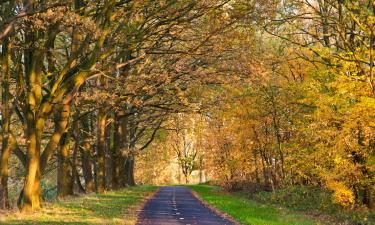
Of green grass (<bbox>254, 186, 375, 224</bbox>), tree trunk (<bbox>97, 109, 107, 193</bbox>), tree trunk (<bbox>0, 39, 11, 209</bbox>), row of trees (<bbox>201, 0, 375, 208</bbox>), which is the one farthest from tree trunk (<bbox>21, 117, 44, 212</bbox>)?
tree trunk (<bbox>97, 109, 107, 193</bbox>)

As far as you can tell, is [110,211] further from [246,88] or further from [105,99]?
[246,88]

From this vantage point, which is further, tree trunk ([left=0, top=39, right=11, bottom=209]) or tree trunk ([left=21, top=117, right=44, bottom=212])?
tree trunk ([left=0, top=39, right=11, bottom=209])

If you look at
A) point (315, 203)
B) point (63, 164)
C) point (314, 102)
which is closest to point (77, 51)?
point (63, 164)

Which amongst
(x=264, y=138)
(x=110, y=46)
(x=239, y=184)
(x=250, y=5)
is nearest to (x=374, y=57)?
(x=250, y=5)

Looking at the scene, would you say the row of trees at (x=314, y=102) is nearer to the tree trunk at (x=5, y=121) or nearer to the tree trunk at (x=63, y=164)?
the tree trunk at (x=63, y=164)

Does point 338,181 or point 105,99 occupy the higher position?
point 105,99

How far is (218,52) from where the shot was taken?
21.3m

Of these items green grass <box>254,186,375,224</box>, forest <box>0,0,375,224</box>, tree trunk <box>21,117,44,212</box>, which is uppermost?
forest <box>0,0,375,224</box>

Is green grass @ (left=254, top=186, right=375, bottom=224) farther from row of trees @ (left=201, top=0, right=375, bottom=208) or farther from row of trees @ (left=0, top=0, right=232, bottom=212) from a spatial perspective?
row of trees @ (left=0, top=0, right=232, bottom=212)

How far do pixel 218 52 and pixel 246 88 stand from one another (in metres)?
5.84

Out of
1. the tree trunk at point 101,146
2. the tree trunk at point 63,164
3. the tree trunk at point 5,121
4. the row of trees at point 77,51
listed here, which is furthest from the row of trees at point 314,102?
the tree trunk at point 5,121

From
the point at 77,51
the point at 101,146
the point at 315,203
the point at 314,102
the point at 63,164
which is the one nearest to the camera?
the point at 77,51

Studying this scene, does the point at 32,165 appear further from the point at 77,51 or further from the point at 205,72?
the point at 205,72

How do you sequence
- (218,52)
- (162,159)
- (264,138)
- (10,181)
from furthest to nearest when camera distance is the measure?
1. (162,159)
2. (10,181)
3. (264,138)
4. (218,52)
